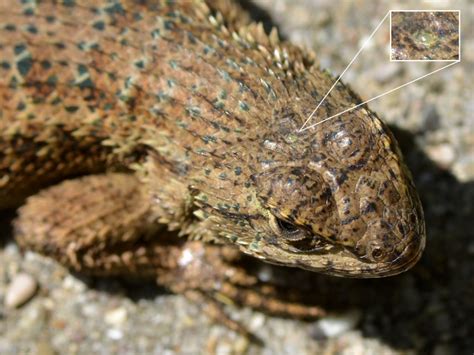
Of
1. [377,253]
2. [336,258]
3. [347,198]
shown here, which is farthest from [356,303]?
[347,198]

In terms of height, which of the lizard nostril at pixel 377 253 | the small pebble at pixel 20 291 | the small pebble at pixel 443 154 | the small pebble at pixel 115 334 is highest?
the lizard nostril at pixel 377 253

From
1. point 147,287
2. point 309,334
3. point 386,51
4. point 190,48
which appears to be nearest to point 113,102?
point 190,48

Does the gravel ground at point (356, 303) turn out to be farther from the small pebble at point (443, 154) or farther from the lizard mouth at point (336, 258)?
the lizard mouth at point (336, 258)

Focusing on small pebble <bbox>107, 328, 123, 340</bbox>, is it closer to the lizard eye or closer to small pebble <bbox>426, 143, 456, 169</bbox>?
the lizard eye

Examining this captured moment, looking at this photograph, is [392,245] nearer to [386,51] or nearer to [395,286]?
[395,286]

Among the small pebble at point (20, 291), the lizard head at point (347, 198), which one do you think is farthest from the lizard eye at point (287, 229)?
the small pebble at point (20, 291)

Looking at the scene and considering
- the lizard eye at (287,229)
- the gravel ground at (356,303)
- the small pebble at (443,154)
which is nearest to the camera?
the lizard eye at (287,229)
